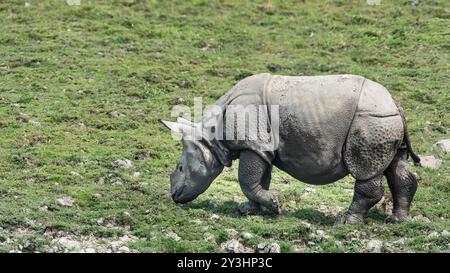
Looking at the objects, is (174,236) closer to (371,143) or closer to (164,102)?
(371,143)

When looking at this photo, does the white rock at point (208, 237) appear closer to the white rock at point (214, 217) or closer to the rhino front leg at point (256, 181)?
the white rock at point (214, 217)

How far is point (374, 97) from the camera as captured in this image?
1348 cm

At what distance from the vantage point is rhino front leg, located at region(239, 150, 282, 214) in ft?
45.3

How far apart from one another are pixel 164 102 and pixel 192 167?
6170 millimetres

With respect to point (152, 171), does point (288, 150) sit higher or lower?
higher

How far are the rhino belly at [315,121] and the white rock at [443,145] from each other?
4.22 meters


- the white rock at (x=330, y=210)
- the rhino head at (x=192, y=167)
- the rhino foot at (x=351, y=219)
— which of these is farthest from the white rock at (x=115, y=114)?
the rhino foot at (x=351, y=219)

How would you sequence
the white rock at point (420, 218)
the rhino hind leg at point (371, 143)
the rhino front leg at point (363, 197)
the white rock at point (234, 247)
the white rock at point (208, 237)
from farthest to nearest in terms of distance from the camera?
the white rock at point (420, 218) → the rhino front leg at point (363, 197) → the rhino hind leg at point (371, 143) → the white rock at point (208, 237) → the white rock at point (234, 247)

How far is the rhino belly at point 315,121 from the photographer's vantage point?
1341 cm

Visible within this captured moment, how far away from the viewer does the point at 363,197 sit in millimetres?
13680

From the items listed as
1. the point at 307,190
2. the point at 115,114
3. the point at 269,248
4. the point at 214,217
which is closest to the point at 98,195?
the point at 214,217

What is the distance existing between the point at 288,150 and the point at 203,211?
1.33 m
